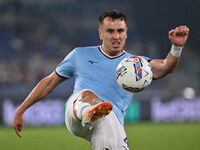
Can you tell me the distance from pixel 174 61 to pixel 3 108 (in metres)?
10.2

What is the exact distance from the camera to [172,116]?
14.7 m

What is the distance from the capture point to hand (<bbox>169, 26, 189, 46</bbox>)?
4.47 metres

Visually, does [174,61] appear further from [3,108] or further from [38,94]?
[3,108]

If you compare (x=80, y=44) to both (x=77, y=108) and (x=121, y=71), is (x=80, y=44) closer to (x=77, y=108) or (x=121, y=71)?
(x=121, y=71)

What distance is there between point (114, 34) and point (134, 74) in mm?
671

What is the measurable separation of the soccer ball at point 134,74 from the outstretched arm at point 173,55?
1.03 ft

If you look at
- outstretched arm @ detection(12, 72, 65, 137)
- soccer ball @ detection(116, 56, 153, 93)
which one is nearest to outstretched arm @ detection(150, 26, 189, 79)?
soccer ball @ detection(116, 56, 153, 93)

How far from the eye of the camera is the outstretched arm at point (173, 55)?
4.49 m

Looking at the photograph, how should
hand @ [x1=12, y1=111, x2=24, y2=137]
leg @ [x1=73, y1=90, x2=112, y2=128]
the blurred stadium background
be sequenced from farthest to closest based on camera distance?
the blurred stadium background, hand @ [x1=12, y1=111, x2=24, y2=137], leg @ [x1=73, y1=90, x2=112, y2=128]

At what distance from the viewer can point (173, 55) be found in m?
4.67

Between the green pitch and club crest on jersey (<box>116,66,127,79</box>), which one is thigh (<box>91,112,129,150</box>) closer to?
club crest on jersey (<box>116,66,127,79</box>)

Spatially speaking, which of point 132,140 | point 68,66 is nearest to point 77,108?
point 68,66

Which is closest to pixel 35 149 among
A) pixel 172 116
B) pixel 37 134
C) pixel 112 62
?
pixel 37 134

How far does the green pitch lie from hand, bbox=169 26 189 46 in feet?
13.0
